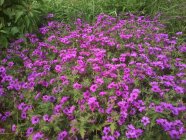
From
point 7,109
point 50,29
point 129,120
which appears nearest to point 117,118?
point 129,120

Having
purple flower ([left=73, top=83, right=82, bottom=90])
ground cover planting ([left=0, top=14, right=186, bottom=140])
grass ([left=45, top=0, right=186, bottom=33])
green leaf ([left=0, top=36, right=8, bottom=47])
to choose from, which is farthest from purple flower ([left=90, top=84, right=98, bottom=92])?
grass ([left=45, top=0, right=186, bottom=33])

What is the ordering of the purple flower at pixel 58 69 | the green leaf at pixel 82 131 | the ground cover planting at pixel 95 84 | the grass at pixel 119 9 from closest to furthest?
the green leaf at pixel 82 131
the ground cover planting at pixel 95 84
the purple flower at pixel 58 69
the grass at pixel 119 9

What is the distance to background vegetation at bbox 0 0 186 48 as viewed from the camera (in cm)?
414

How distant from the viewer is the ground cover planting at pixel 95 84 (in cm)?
271

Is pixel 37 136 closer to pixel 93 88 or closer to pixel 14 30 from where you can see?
pixel 93 88

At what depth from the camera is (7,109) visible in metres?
3.28

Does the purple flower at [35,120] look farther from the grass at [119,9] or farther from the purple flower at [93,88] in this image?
the grass at [119,9]

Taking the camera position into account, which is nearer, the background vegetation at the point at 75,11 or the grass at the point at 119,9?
the background vegetation at the point at 75,11

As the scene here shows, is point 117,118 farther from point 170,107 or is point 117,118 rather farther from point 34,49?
point 34,49

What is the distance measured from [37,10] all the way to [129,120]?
7.72ft

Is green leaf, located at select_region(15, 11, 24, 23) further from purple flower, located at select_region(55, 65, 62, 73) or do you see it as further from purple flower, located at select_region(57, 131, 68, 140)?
purple flower, located at select_region(57, 131, 68, 140)

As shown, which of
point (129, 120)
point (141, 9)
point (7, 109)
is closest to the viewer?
point (129, 120)

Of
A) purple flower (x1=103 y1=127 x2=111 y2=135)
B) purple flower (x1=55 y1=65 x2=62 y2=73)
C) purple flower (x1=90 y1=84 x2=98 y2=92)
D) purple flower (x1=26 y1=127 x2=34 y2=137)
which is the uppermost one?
purple flower (x1=55 y1=65 x2=62 y2=73)

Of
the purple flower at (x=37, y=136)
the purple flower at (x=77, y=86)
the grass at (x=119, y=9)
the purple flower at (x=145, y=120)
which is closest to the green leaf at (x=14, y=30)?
the grass at (x=119, y=9)
